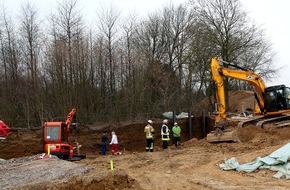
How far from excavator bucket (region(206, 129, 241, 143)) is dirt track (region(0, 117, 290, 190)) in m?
0.30

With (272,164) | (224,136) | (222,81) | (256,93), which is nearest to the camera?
(272,164)

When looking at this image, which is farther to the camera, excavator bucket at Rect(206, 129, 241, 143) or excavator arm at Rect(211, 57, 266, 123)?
excavator arm at Rect(211, 57, 266, 123)

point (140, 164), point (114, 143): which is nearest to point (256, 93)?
point (114, 143)

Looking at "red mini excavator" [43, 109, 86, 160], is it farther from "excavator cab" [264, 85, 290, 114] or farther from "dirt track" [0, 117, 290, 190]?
"excavator cab" [264, 85, 290, 114]

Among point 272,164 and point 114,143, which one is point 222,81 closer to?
point 114,143

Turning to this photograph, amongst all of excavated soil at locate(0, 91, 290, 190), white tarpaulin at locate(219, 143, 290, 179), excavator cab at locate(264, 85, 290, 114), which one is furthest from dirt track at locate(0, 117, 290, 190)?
excavator cab at locate(264, 85, 290, 114)

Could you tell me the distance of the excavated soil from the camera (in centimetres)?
978

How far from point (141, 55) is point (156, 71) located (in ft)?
6.71

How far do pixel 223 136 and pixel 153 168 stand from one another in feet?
17.7

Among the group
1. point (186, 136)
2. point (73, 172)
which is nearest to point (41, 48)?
point (186, 136)

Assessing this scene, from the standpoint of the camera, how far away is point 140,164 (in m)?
16.2

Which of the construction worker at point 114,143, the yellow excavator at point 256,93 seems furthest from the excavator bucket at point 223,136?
the construction worker at point 114,143

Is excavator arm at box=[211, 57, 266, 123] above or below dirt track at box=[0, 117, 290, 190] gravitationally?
above

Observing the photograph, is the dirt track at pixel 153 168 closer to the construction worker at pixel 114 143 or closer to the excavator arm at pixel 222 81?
the excavator arm at pixel 222 81
